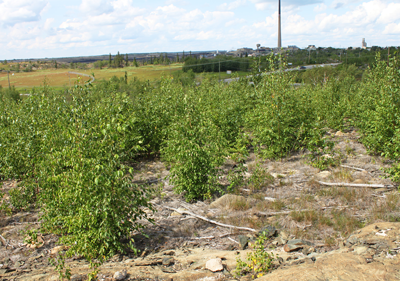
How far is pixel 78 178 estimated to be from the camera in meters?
3.97

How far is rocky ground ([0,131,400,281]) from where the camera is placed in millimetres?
3805

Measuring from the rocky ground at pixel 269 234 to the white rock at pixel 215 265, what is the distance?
0.04ft

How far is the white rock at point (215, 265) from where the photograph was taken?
12.9 ft

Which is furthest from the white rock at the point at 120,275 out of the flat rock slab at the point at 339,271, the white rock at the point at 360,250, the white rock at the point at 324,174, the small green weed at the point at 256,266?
the white rock at the point at 324,174

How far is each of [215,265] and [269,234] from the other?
1.28 metres

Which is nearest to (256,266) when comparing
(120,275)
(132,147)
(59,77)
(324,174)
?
(120,275)

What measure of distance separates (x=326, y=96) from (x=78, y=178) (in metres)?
10.8

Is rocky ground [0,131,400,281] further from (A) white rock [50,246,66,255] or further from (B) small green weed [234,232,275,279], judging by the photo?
(B) small green weed [234,232,275,279]

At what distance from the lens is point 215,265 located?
3980 mm

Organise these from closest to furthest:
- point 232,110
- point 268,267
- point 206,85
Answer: point 268,267 < point 232,110 < point 206,85

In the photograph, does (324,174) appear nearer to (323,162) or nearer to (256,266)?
(323,162)

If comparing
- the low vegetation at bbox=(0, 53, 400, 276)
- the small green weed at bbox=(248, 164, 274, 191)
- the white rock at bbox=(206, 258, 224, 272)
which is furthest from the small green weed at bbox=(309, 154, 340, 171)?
the white rock at bbox=(206, 258, 224, 272)

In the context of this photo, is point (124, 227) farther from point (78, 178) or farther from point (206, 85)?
point (206, 85)

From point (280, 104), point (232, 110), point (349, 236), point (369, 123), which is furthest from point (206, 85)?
point (349, 236)
